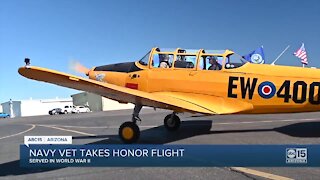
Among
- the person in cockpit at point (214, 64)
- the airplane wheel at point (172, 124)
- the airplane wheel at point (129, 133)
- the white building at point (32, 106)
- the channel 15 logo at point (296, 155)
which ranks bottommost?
the white building at point (32, 106)

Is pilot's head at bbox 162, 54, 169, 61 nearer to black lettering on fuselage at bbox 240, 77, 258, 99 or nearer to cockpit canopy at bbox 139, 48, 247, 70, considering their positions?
cockpit canopy at bbox 139, 48, 247, 70

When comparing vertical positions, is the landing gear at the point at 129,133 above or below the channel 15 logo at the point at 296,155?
below

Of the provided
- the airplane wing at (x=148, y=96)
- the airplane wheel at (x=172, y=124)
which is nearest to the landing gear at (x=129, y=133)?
the airplane wing at (x=148, y=96)

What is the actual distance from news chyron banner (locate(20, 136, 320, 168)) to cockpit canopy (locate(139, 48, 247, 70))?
3454 mm

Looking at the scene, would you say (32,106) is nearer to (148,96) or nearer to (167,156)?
(148,96)

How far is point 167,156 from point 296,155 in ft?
8.40

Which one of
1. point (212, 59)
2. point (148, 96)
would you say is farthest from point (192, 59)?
point (148, 96)

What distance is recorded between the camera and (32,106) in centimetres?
9550

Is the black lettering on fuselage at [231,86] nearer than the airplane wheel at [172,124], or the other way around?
the black lettering on fuselage at [231,86]

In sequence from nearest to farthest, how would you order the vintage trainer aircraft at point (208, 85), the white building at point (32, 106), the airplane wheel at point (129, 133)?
the vintage trainer aircraft at point (208, 85) → the airplane wheel at point (129, 133) → the white building at point (32, 106)

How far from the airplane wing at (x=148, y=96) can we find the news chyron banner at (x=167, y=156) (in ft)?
4.81

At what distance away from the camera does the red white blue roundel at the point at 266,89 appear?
9.96 metres

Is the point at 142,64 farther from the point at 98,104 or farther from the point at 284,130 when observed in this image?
the point at 98,104

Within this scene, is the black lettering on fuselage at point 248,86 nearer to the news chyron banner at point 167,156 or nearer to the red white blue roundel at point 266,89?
the red white blue roundel at point 266,89
